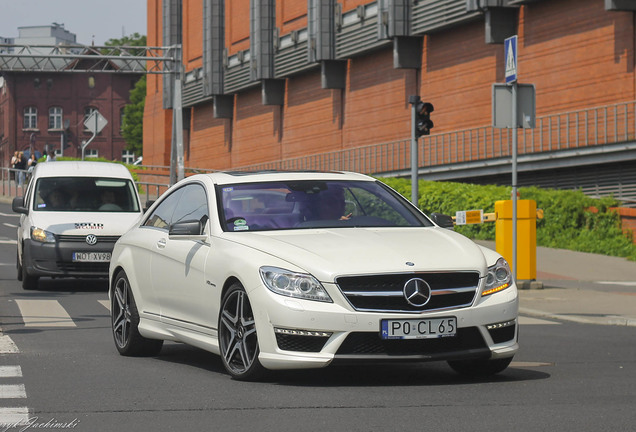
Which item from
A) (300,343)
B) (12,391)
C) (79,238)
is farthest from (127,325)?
(79,238)

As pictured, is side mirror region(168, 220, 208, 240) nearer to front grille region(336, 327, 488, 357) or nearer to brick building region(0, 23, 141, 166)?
front grille region(336, 327, 488, 357)

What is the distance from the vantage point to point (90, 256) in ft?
58.2

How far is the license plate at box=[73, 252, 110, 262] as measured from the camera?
17719 mm

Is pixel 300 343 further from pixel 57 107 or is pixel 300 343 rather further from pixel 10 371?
pixel 57 107

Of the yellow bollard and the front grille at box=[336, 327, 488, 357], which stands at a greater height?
the yellow bollard

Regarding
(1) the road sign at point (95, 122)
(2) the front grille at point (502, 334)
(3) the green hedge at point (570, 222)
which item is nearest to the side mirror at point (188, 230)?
(2) the front grille at point (502, 334)

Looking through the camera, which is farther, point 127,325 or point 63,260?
point 63,260

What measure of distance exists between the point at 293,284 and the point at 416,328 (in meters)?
0.82

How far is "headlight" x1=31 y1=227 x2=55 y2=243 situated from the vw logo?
1083 centimetres

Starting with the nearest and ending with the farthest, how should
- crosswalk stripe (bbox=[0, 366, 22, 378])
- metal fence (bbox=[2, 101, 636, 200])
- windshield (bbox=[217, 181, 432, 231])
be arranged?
crosswalk stripe (bbox=[0, 366, 22, 378]) < windshield (bbox=[217, 181, 432, 231]) < metal fence (bbox=[2, 101, 636, 200])

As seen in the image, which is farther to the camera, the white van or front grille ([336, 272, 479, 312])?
the white van

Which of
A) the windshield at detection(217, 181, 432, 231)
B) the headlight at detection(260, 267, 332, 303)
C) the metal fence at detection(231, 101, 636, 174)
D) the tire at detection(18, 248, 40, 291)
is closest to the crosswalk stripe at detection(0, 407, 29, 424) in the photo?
the headlight at detection(260, 267, 332, 303)

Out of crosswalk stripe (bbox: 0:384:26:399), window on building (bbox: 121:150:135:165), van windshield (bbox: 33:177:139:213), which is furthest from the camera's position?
window on building (bbox: 121:150:135:165)

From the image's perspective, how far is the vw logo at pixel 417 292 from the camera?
788cm
